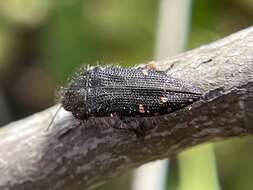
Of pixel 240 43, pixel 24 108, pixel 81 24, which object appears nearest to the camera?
pixel 240 43

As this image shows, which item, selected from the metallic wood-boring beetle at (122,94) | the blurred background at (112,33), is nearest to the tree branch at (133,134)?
the metallic wood-boring beetle at (122,94)

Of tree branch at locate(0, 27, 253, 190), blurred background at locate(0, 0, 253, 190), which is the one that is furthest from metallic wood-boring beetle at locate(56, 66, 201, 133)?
blurred background at locate(0, 0, 253, 190)

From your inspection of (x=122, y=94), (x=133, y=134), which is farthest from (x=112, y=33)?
(x=133, y=134)

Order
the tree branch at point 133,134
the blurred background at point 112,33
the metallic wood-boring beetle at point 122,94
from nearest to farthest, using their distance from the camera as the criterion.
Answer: the tree branch at point 133,134 → the metallic wood-boring beetle at point 122,94 → the blurred background at point 112,33

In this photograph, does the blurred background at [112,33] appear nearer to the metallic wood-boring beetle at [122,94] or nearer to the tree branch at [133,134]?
the metallic wood-boring beetle at [122,94]

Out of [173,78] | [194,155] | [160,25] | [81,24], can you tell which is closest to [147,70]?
[173,78]

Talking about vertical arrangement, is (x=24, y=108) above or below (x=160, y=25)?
below

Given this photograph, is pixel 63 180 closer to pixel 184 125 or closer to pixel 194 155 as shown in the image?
pixel 184 125
